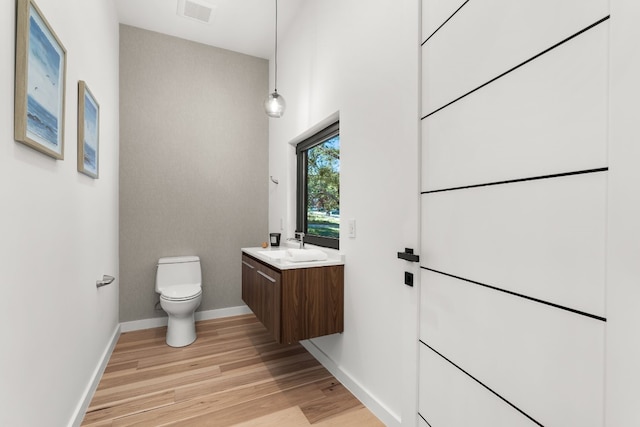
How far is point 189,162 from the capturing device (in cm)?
325

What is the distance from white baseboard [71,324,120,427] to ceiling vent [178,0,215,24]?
3.01 m

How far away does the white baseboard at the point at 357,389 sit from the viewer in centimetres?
165

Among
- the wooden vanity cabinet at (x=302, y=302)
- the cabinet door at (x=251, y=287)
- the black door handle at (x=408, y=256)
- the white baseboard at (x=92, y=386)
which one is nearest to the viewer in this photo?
the black door handle at (x=408, y=256)

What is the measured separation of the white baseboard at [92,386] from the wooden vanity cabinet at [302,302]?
112cm

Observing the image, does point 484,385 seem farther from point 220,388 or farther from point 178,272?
point 178,272

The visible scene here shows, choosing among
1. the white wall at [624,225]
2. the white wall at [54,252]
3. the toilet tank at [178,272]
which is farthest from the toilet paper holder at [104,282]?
the white wall at [624,225]

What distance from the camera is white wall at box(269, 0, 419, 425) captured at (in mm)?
1516

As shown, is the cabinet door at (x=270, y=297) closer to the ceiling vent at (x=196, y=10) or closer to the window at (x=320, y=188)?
the window at (x=320, y=188)

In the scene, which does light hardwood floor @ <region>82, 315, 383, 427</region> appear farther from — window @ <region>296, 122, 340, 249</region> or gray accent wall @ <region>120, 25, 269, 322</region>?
window @ <region>296, 122, 340, 249</region>

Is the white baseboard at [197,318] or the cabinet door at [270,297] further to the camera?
the white baseboard at [197,318]

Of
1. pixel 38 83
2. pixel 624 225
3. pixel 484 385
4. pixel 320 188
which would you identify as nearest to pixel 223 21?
pixel 320 188

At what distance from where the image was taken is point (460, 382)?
122 centimetres

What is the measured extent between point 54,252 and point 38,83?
718 mm

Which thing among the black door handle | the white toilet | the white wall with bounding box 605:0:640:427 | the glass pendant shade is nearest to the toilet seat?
the white toilet
